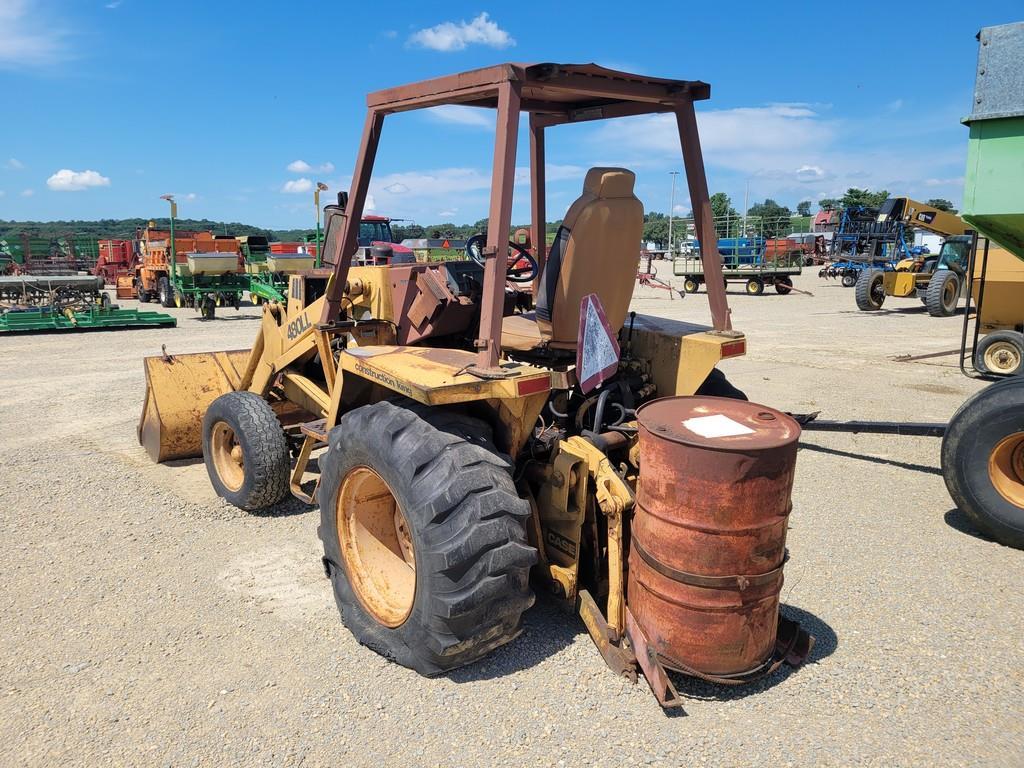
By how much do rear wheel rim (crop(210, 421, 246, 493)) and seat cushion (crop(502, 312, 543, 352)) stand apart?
2309mm

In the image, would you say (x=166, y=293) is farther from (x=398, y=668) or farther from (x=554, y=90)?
(x=398, y=668)

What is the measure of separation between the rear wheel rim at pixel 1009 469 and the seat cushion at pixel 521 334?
289 centimetres

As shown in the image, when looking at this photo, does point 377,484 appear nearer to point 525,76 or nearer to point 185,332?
point 525,76

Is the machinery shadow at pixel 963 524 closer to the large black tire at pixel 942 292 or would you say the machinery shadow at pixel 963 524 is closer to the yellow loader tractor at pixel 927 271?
the yellow loader tractor at pixel 927 271

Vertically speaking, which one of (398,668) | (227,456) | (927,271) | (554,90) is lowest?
(398,668)

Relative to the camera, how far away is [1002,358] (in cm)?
1016

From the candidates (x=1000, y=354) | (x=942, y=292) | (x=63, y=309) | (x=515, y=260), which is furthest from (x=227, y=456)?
(x=942, y=292)

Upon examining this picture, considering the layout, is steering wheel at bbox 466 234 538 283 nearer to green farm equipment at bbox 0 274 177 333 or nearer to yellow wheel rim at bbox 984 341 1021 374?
yellow wheel rim at bbox 984 341 1021 374

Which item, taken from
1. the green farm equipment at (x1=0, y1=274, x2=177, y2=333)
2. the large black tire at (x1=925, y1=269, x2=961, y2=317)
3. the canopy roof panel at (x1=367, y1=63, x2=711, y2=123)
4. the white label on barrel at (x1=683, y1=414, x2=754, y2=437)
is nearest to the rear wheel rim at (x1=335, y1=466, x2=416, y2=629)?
the white label on barrel at (x1=683, y1=414, x2=754, y2=437)

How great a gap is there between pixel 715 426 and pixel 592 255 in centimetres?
101

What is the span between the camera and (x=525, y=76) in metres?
3.05

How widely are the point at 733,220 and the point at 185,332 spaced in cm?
1996

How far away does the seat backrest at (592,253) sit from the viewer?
3314 mm

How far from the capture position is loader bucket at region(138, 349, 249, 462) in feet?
19.8
